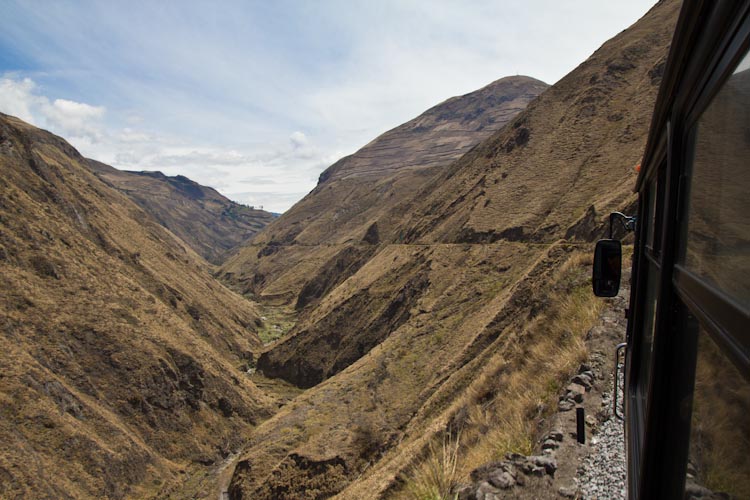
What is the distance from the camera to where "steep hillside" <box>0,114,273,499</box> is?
22.0m

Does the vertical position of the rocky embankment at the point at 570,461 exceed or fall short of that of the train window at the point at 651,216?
it falls short

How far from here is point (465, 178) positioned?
44.9 m

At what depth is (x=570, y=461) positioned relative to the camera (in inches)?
204

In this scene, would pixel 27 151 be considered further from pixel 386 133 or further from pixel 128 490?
pixel 386 133

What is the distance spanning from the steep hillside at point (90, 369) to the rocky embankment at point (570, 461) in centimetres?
2177

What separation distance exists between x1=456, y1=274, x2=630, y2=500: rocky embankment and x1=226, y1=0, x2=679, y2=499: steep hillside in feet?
2.03

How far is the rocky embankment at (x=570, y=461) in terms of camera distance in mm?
4621

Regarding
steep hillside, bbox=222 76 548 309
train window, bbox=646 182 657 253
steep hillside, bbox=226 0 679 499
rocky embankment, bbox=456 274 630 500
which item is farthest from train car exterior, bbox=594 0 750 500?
steep hillside, bbox=222 76 548 309

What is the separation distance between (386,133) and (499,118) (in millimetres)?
41419

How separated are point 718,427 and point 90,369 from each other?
108 ft

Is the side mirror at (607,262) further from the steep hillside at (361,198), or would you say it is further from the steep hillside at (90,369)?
the steep hillside at (361,198)

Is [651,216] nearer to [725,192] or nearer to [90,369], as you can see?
[725,192]

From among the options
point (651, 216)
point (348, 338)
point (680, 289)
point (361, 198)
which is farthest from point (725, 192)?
point (361, 198)

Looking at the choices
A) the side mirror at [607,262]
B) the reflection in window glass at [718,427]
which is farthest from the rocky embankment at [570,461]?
the reflection in window glass at [718,427]
